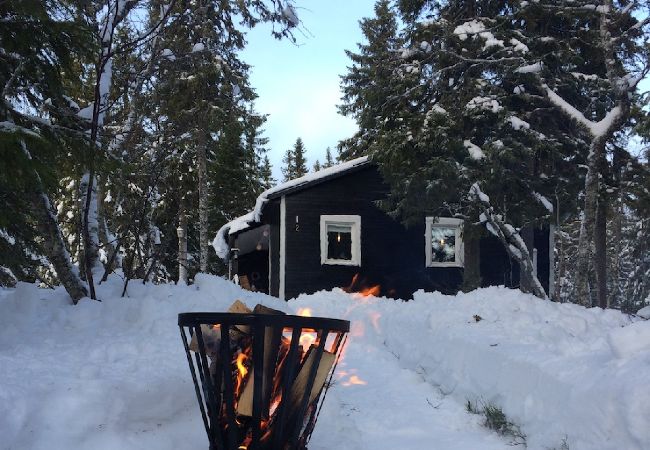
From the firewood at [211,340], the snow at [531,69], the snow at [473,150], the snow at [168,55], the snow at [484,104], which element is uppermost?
the snow at [531,69]

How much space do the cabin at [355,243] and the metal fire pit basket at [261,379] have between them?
13345 mm

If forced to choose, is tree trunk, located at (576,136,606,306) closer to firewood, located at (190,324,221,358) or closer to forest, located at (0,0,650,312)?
forest, located at (0,0,650,312)

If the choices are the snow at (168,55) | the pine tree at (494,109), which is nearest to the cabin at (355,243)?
the pine tree at (494,109)

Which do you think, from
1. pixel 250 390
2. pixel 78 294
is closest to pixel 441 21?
pixel 78 294

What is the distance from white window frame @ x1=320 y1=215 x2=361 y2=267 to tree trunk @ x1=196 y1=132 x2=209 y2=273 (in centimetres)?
566

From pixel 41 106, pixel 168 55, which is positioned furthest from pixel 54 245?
pixel 168 55

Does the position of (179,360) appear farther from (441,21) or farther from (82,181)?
(441,21)

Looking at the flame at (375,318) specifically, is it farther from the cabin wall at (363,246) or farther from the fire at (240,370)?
the fire at (240,370)

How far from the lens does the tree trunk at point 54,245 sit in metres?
4.96

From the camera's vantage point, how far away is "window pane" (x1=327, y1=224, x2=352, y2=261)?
17000mm

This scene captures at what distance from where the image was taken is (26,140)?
4.00 m

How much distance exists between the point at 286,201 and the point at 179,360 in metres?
12.5

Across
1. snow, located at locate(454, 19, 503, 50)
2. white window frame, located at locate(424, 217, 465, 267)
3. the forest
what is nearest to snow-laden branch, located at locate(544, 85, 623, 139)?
the forest

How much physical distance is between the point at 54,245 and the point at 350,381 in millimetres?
3360
